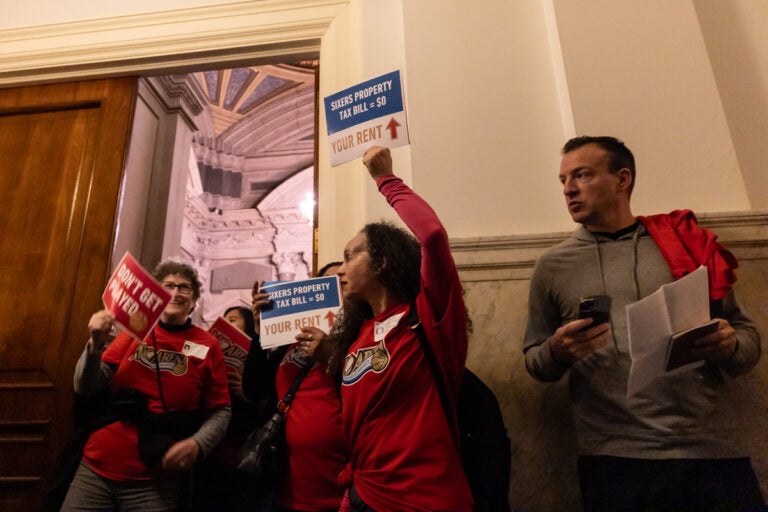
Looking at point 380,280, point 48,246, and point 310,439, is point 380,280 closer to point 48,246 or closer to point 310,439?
point 310,439

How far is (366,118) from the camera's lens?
1817 mm

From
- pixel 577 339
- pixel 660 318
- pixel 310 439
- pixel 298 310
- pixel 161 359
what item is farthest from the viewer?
pixel 161 359

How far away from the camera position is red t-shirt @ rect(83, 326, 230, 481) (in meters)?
1.87

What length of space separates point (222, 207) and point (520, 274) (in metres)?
10.1

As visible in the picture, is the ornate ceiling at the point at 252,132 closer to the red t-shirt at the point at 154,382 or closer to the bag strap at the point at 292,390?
the red t-shirt at the point at 154,382

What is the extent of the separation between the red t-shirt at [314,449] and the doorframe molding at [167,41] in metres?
2.31

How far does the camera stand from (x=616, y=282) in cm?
169

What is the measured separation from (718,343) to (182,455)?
1774 mm

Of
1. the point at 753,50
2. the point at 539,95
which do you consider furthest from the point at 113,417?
the point at 753,50

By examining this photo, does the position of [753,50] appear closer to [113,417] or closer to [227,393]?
[227,393]

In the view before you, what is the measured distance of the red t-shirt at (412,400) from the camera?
1.25 m

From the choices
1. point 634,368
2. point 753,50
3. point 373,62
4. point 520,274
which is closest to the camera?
point 634,368

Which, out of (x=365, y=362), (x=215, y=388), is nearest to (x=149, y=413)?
(x=215, y=388)

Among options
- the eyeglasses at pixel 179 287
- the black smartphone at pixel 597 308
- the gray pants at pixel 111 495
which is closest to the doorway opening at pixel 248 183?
the eyeglasses at pixel 179 287
